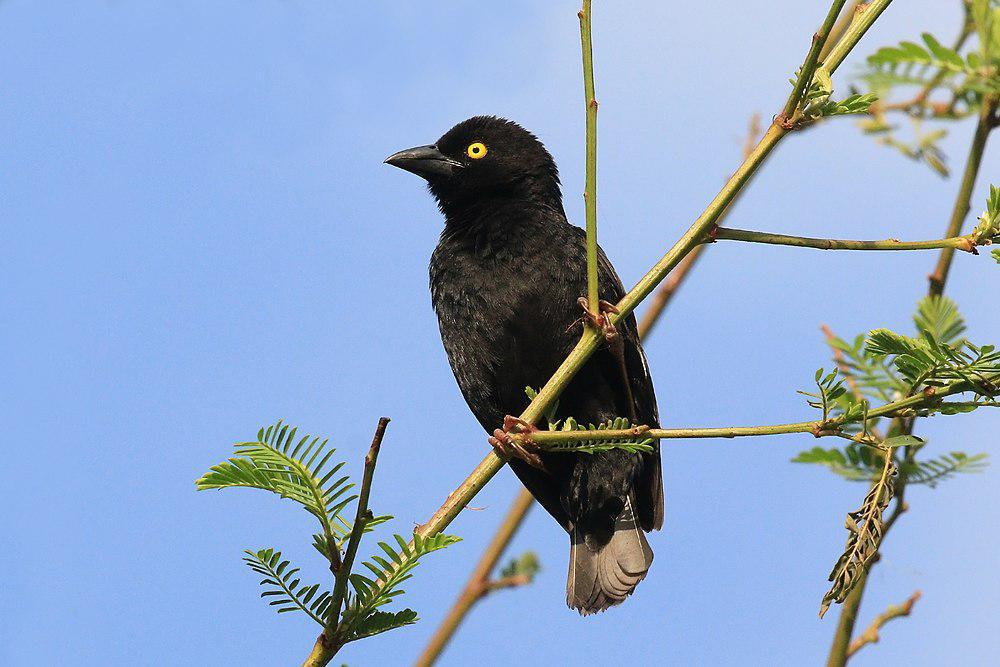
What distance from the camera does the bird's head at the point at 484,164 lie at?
4.99 meters

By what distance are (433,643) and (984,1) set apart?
6.83 ft

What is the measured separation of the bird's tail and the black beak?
1934 millimetres

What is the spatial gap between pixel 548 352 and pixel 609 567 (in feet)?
3.40

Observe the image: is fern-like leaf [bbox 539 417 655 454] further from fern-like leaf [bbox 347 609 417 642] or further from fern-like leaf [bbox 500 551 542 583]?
fern-like leaf [bbox 500 551 542 583]

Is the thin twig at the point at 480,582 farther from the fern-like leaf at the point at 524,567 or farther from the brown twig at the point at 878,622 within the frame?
the brown twig at the point at 878,622

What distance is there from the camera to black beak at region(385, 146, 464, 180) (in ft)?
17.1

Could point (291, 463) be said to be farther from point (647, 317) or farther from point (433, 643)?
point (647, 317)

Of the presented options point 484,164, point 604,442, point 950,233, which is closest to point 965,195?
point 950,233

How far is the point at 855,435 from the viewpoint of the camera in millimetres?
2209

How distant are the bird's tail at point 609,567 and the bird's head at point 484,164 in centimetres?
164

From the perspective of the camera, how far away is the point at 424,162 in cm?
526

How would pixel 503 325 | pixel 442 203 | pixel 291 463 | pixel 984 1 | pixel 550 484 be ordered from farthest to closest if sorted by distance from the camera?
pixel 442 203 → pixel 550 484 → pixel 503 325 → pixel 291 463 → pixel 984 1

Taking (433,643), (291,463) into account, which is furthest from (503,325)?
(291,463)

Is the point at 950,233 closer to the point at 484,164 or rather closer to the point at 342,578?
the point at 342,578
